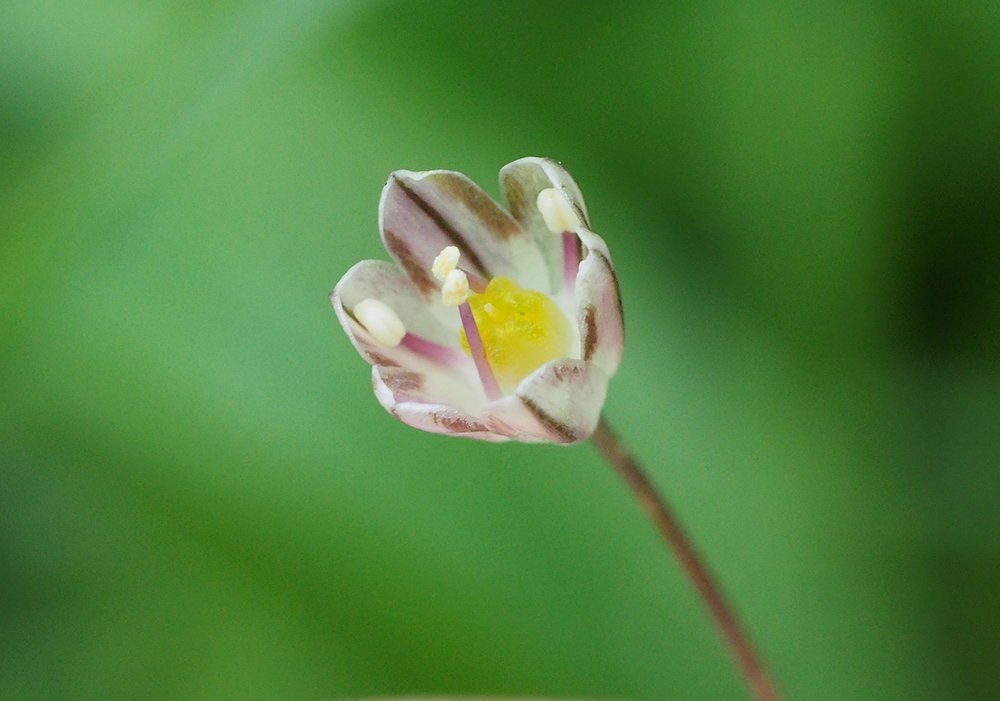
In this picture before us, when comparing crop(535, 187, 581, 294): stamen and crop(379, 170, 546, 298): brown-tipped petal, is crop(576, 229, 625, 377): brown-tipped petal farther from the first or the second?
crop(379, 170, 546, 298): brown-tipped petal

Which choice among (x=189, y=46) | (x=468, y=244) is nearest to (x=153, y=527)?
(x=189, y=46)

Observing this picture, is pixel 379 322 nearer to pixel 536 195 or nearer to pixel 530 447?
pixel 536 195

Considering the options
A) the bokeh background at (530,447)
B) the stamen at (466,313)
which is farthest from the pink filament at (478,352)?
the bokeh background at (530,447)

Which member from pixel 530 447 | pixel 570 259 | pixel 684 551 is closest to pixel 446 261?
pixel 570 259

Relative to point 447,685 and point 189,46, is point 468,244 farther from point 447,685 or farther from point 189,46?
point 447,685

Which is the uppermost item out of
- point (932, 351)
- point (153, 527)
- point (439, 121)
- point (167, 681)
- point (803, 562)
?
point (439, 121)

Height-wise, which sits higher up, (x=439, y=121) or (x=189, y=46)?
(x=439, y=121)

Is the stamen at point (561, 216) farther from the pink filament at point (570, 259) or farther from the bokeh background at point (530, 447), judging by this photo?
the bokeh background at point (530, 447)

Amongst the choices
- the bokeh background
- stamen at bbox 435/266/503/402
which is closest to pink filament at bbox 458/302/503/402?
stamen at bbox 435/266/503/402
